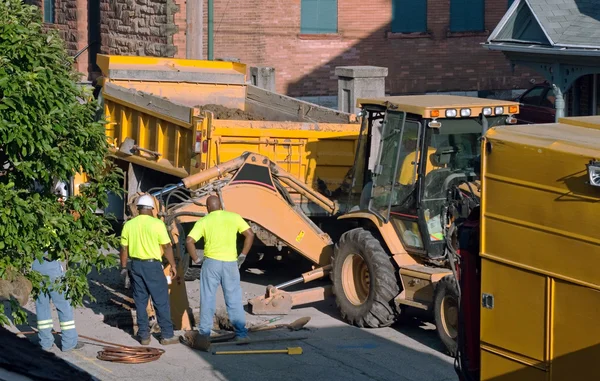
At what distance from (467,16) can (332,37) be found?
3726 mm

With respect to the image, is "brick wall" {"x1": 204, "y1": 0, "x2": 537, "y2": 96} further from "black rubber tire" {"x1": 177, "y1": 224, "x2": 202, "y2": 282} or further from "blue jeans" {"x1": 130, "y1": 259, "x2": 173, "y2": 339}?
"blue jeans" {"x1": 130, "y1": 259, "x2": 173, "y2": 339}

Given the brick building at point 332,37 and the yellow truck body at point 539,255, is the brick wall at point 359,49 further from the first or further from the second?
the yellow truck body at point 539,255

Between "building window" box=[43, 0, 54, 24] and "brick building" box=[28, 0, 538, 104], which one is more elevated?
"building window" box=[43, 0, 54, 24]

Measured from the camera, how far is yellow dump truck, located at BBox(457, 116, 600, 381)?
6.21 metres

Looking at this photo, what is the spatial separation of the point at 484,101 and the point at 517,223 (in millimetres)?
5249

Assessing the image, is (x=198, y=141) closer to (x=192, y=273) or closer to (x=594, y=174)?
(x=192, y=273)

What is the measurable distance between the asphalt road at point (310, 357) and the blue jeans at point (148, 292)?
287 mm

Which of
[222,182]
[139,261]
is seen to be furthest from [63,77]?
[222,182]

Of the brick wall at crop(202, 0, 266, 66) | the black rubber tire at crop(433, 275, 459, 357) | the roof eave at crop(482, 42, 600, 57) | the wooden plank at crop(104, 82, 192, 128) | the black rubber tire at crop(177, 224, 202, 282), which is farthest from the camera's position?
the brick wall at crop(202, 0, 266, 66)

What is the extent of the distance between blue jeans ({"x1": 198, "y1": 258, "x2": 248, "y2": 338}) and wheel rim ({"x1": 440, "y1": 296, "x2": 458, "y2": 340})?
2.10 m

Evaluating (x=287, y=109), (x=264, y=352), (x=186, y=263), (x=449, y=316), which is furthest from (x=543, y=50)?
(x=264, y=352)

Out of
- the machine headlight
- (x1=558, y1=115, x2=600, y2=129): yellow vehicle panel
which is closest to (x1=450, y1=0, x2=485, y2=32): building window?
(x1=558, y1=115, x2=600, y2=129): yellow vehicle panel

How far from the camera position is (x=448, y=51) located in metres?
28.3

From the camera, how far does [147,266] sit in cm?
1092
